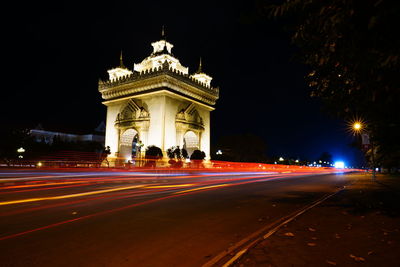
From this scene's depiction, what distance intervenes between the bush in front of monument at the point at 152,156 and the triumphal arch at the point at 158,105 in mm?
2971

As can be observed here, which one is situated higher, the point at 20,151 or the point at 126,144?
the point at 126,144

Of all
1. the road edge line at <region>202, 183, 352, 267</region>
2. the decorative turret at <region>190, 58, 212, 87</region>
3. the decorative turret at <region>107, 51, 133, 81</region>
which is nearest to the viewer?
the road edge line at <region>202, 183, 352, 267</region>

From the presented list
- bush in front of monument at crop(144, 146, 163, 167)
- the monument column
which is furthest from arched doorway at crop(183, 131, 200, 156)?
the monument column

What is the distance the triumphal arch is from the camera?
4488 centimetres

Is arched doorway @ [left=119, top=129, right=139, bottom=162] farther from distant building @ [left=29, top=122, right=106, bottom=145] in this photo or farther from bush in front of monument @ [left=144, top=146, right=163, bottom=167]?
distant building @ [left=29, top=122, right=106, bottom=145]

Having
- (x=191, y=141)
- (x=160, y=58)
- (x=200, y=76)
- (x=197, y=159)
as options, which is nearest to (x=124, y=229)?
(x=197, y=159)

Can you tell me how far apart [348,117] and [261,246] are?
5.61m

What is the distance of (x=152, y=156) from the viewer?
129ft

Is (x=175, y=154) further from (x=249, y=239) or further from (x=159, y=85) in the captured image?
(x=249, y=239)

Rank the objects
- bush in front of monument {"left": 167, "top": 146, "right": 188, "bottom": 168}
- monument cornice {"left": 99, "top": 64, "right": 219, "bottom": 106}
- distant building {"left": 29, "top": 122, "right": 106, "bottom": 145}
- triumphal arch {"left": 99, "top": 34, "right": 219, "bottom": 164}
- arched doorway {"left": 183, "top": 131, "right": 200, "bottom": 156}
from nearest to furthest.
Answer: bush in front of monument {"left": 167, "top": 146, "right": 188, "bottom": 168} < triumphal arch {"left": 99, "top": 34, "right": 219, "bottom": 164} < monument cornice {"left": 99, "top": 64, "right": 219, "bottom": 106} < arched doorway {"left": 183, "top": 131, "right": 200, "bottom": 156} < distant building {"left": 29, "top": 122, "right": 106, "bottom": 145}

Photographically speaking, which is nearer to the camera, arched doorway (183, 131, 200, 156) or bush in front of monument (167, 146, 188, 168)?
bush in front of monument (167, 146, 188, 168)

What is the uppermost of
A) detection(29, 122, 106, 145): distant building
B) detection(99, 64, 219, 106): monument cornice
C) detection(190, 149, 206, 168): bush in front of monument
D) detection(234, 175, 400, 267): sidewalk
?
detection(99, 64, 219, 106): monument cornice

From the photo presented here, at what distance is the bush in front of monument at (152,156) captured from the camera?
39219mm

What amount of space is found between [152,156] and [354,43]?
3587 centimetres
